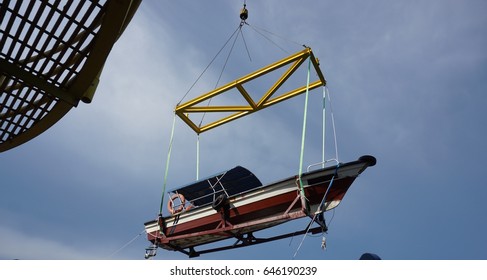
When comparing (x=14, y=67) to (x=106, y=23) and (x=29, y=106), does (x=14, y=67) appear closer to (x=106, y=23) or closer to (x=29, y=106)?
(x=29, y=106)

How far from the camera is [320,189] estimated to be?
370 inches

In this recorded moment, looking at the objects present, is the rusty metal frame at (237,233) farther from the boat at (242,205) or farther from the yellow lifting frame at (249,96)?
the yellow lifting frame at (249,96)

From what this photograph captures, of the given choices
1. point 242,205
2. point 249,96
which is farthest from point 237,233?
point 249,96

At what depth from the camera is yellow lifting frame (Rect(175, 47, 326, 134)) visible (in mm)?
11250

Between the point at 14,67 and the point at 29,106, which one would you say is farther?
the point at 29,106

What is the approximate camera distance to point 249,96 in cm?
1262

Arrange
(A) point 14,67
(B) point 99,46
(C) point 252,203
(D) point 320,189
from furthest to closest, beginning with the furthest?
(C) point 252,203
(D) point 320,189
(A) point 14,67
(B) point 99,46

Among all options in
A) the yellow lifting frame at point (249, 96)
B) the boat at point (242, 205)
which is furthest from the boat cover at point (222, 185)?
the yellow lifting frame at point (249, 96)

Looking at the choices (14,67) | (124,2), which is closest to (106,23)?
(124,2)

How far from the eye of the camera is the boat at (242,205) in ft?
30.5

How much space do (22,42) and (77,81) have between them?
1.03 metres

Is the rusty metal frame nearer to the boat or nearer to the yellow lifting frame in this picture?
the boat

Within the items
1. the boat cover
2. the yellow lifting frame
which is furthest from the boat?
the yellow lifting frame

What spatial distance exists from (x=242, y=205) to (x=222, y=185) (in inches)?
53.7
